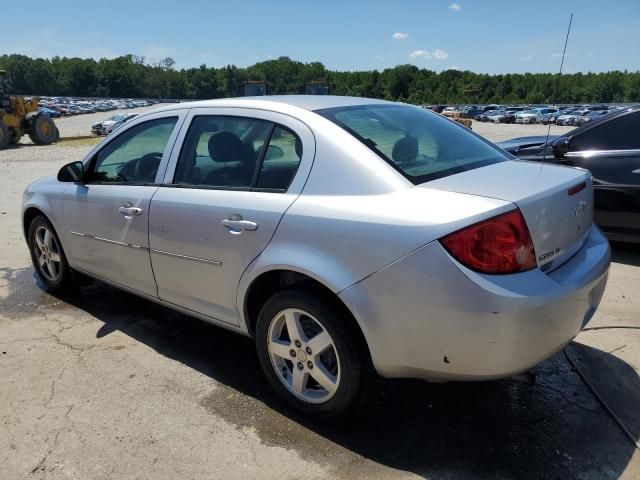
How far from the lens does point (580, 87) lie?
97.6 meters

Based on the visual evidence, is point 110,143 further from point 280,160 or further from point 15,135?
point 15,135

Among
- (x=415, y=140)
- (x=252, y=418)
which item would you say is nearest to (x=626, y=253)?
(x=415, y=140)

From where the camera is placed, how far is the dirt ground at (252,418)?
2439 millimetres

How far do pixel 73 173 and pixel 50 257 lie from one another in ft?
3.25

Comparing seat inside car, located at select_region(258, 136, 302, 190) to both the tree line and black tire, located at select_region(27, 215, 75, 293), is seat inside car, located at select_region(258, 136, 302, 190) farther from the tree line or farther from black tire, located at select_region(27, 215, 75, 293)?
the tree line

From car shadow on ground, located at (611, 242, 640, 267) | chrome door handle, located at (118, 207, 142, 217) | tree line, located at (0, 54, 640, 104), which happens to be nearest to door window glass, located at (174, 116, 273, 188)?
chrome door handle, located at (118, 207, 142, 217)

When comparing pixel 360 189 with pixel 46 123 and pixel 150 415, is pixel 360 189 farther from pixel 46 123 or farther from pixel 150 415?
pixel 46 123

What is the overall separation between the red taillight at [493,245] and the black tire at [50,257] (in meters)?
3.51

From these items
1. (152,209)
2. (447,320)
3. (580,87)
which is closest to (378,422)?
(447,320)

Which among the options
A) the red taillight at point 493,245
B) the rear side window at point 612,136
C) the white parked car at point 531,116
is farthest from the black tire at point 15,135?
the white parked car at point 531,116

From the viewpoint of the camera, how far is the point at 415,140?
2.96 m

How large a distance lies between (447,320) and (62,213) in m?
3.27

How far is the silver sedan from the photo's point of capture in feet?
7.09

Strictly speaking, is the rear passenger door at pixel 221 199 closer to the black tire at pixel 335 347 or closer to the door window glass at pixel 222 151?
the door window glass at pixel 222 151
